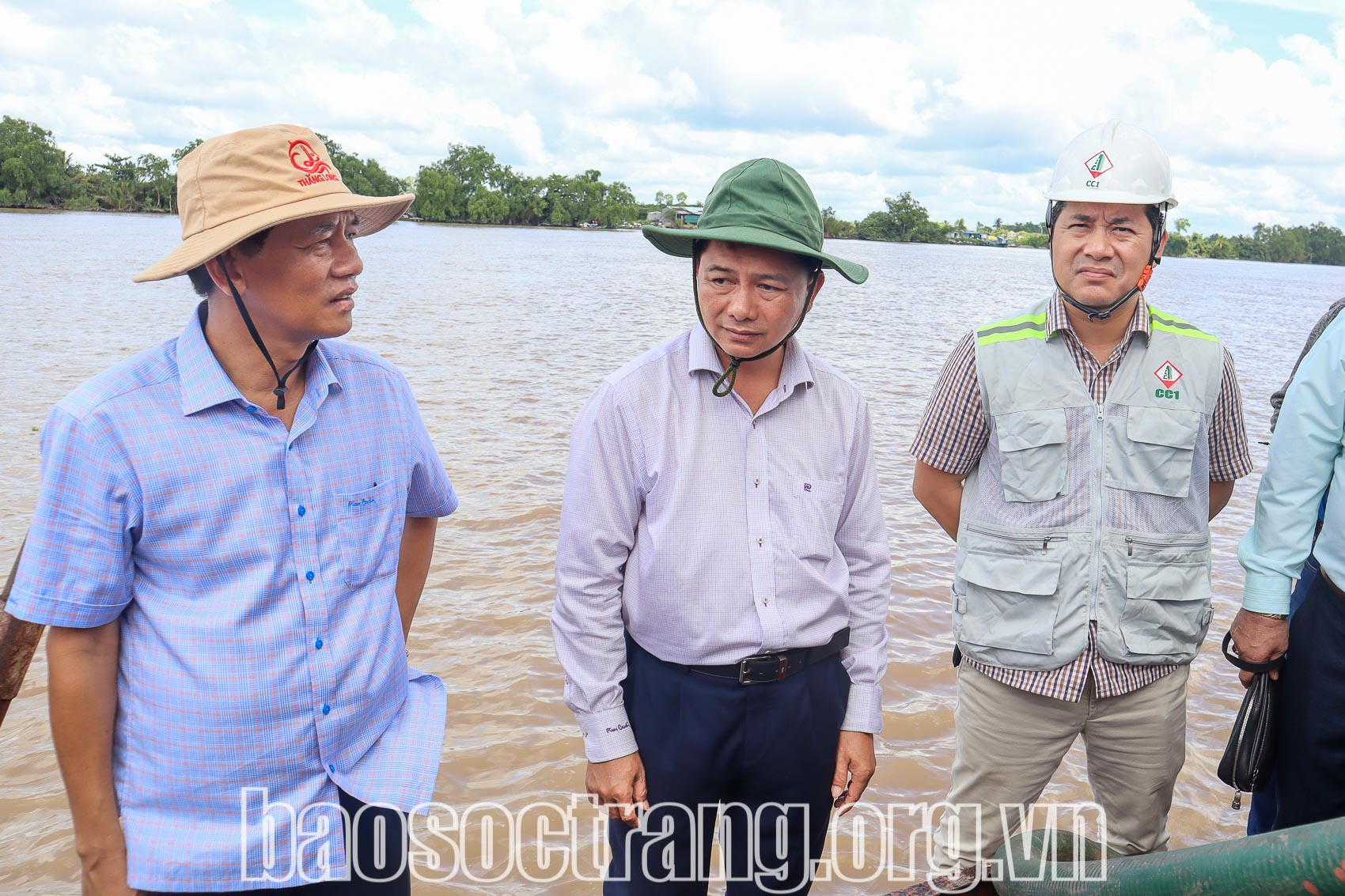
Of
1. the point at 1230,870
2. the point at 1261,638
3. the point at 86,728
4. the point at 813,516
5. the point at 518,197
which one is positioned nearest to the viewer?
the point at 1230,870

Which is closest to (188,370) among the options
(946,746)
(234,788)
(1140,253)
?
(234,788)

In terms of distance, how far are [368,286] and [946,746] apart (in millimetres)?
23713

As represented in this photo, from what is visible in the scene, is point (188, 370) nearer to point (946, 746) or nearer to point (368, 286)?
point (946, 746)

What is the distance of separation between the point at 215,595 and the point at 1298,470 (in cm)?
Answer: 276

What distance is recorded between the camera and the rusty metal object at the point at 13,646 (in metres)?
1.87

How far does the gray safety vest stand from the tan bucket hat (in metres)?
1.91

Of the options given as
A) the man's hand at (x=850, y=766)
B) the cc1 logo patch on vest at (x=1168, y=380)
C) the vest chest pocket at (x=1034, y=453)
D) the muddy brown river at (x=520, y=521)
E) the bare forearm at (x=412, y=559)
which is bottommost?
the muddy brown river at (x=520, y=521)

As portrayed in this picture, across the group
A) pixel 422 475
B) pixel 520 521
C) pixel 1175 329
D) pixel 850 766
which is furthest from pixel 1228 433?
pixel 520 521

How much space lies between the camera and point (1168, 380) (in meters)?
2.80

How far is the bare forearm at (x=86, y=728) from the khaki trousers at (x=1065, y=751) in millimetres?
2255

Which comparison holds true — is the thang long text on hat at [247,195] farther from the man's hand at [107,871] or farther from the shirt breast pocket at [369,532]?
the man's hand at [107,871]

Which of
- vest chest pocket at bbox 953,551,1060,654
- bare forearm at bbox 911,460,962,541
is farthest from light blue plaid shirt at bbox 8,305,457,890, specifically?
bare forearm at bbox 911,460,962,541

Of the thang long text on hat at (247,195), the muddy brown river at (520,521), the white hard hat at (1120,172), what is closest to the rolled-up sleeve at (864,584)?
the white hard hat at (1120,172)

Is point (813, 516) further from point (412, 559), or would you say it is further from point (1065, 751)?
point (1065, 751)
